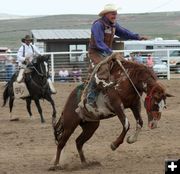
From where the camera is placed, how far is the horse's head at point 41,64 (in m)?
13.8

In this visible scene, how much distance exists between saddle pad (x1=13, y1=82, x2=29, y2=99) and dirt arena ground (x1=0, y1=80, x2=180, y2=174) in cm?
68

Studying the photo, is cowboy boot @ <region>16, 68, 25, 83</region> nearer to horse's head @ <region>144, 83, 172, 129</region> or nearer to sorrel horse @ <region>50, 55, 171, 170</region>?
sorrel horse @ <region>50, 55, 171, 170</region>

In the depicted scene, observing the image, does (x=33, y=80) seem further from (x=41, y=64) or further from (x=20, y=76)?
(x=41, y=64)

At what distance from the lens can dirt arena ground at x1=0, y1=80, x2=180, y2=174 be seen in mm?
8242

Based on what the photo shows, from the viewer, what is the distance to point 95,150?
32.0 ft

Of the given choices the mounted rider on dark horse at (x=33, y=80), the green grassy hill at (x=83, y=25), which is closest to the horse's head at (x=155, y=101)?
the mounted rider on dark horse at (x=33, y=80)

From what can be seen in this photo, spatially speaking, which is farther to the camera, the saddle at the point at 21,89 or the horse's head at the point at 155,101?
the saddle at the point at 21,89

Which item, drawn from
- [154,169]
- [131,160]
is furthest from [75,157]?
[154,169]

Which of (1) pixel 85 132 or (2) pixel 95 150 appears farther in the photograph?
(2) pixel 95 150

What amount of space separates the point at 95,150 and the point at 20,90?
5030 mm

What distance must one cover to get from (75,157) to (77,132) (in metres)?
2.58

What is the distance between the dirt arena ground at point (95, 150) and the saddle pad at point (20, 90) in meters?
0.68

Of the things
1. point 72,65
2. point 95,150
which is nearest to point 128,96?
point 95,150

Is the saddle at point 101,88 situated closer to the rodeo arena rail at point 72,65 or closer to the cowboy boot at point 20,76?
the cowboy boot at point 20,76
